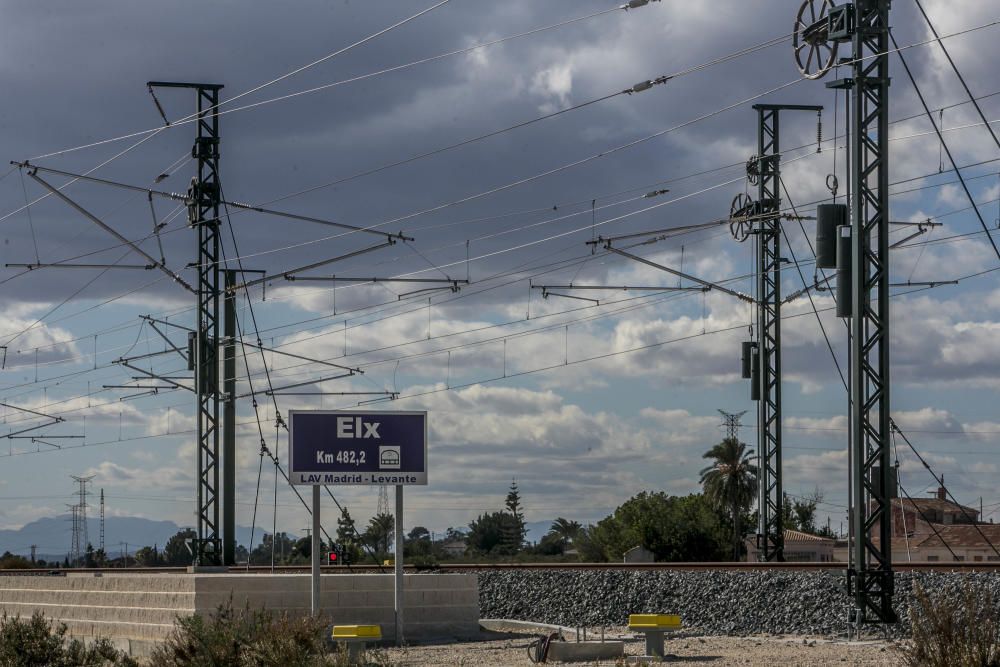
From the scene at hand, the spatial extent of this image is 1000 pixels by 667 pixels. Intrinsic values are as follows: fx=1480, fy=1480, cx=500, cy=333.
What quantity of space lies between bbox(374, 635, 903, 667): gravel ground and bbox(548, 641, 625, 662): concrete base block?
45cm

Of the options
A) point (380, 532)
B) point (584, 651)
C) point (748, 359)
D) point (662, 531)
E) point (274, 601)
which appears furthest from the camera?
point (380, 532)

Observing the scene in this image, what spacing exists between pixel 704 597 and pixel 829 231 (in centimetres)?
808

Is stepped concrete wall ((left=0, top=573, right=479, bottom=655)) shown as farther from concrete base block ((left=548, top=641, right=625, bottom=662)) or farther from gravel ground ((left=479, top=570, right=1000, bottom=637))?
concrete base block ((left=548, top=641, right=625, bottom=662))

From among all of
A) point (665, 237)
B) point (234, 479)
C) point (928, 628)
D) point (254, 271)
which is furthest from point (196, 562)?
point (928, 628)

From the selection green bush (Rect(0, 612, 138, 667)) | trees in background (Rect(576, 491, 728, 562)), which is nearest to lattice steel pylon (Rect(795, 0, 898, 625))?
green bush (Rect(0, 612, 138, 667))

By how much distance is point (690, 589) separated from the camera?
28.9 meters

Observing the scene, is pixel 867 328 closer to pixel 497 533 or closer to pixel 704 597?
pixel 704 597

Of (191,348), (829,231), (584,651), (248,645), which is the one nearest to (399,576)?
(584,651)

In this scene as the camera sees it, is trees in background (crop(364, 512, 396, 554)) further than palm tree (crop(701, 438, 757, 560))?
Yes

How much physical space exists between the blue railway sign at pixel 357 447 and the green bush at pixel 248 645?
19.3ft

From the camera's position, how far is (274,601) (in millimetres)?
26719

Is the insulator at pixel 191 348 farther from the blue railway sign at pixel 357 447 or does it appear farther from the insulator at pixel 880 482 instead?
the insulator at pixel 880 482

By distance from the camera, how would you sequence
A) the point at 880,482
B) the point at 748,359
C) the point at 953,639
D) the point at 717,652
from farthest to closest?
the point at 748,359 < the point at 880,482 < the point at 717,652 < the point at 953,639

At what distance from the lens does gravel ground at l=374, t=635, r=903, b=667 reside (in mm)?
20500
